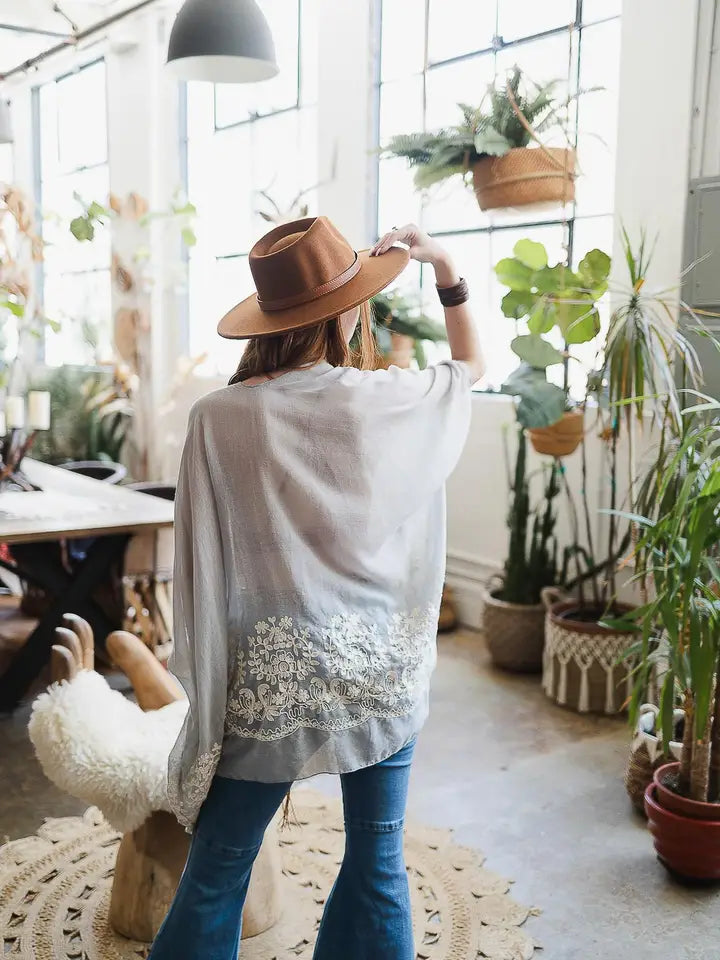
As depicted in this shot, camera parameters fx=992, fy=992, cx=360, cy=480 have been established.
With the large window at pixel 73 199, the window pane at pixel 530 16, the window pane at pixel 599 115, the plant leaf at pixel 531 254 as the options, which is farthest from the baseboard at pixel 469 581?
the large window at pixel 73 199

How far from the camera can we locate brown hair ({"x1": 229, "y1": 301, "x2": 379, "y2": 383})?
153cm

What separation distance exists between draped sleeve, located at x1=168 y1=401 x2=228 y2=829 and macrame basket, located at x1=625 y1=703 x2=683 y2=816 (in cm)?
180

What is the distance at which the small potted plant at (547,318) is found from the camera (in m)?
3.61

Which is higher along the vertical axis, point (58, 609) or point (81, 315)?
point (81, 315)

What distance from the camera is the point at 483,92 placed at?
469 centimetres

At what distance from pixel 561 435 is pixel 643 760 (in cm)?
134

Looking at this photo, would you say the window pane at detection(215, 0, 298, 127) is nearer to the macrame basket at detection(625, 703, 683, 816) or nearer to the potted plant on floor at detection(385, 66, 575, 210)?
the potted plant on floor at detection(385, 66, 575, 210)

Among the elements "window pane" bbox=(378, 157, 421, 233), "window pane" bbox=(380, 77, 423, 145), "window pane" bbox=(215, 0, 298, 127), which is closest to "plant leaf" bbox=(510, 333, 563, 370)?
"window pane" bbox=(378, 157, 421, 233)

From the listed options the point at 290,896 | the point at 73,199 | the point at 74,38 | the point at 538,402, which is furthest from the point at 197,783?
the point at 73,199

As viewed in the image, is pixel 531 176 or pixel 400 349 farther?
pixel 400 349

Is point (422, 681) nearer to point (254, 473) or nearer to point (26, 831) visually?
point (254, 473)

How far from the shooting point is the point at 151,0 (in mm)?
6656

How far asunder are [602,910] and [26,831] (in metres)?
1.62

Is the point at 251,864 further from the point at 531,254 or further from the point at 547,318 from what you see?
the point at 531,254
